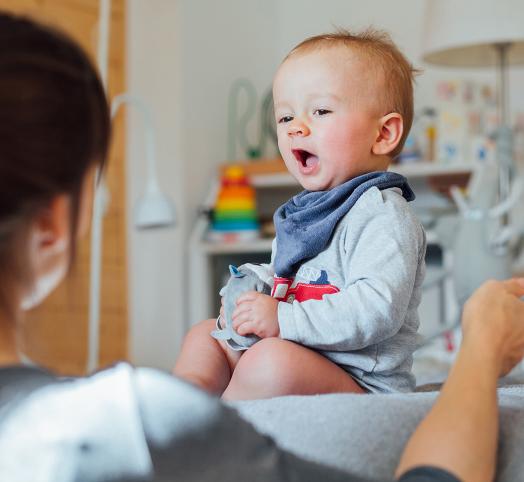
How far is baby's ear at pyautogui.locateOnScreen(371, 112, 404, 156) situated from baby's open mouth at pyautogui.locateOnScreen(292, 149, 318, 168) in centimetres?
8

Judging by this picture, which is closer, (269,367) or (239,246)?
(269,367)

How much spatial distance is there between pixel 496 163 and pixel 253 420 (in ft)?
8.61

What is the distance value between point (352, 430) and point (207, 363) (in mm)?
411

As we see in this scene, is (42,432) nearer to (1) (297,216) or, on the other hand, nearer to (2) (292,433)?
(2) (292,433)

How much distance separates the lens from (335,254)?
1.05 meters

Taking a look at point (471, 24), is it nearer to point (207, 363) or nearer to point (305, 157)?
point (305, 157)

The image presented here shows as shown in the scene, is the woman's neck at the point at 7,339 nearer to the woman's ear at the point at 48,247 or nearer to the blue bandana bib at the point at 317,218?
the woman's ear at the point at 48,247

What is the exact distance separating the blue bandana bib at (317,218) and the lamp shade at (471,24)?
7.33ft

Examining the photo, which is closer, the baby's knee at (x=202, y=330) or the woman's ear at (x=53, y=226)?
the woman's ear at (x=53, y=226)

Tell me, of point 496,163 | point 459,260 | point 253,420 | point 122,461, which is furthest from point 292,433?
point 496,163

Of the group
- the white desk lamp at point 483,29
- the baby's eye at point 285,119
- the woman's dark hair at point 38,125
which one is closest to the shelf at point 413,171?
the white desk lamp at point 483,29

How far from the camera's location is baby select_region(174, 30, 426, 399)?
0.96 m

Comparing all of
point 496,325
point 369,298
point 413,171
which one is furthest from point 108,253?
point 496,325

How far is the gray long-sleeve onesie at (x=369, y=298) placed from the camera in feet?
3.12
